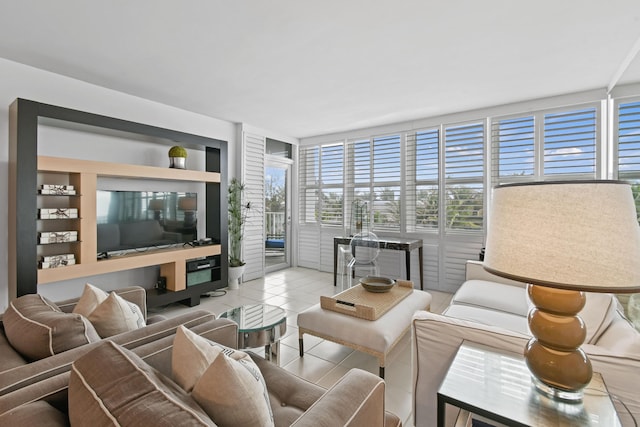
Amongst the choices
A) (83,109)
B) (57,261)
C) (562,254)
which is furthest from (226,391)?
(83,109)

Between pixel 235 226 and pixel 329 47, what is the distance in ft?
9.54

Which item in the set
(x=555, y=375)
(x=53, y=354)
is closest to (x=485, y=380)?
(x=555, y=375)

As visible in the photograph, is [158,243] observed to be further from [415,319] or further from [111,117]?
[415,319]

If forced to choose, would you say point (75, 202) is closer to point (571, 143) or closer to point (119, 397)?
point (119, 397)

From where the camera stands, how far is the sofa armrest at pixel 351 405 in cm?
92

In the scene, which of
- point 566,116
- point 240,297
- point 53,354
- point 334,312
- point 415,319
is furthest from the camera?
point 240,297

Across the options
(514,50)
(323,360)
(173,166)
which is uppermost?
(514,50)

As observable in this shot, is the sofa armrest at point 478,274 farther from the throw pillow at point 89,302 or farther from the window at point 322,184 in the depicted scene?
the throw pillow at point 89,302

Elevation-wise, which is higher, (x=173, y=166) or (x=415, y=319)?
(x=173, y=166)

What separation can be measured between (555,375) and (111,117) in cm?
399

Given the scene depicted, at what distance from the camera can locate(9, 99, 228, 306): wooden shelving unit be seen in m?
2.53

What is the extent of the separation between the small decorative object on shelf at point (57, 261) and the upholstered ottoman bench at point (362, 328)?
2.24 meters

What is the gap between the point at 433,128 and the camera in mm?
4422

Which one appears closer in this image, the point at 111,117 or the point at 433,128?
the point at 111,117
